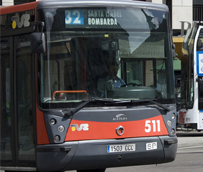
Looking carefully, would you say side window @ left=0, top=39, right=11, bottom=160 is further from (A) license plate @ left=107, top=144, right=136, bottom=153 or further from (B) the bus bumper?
(A) license plate @ left=107, top=144, right=136, bottom=153

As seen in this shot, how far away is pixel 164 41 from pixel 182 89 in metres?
11.9

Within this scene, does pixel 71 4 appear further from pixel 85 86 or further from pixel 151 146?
pixel 151 146

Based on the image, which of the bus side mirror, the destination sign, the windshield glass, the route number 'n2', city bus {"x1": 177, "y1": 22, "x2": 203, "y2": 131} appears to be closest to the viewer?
the bus side mirror

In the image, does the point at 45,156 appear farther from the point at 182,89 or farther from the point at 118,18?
the point at 182,89

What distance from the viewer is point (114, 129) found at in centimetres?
771

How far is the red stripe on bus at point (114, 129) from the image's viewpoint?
7.54 metres

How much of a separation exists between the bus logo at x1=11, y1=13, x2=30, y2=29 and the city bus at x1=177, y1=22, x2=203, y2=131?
1205 cm

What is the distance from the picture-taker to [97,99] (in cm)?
768

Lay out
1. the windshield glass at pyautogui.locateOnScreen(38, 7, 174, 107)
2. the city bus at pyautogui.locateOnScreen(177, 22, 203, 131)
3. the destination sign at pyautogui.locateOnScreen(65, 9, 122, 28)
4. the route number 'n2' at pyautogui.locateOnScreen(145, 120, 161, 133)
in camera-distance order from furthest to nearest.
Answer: the city bus at pyautogui.locateOnScreen(177, 22, 203, 131), the route number 'n2' at pyautogui.locateOnScreen(145, 120, 161, 133), the destination sign at pyautogui.locateOnScreen(65, 9, 122, 28), the windshield glass at pyautogui.locateOnScreen(38, 7, 174, 107)

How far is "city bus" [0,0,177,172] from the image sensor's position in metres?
7.54

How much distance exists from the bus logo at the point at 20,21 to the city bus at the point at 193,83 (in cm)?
1205

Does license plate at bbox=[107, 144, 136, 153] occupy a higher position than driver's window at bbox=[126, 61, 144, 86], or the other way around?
driver's window at bbox=[126, 61, 144, 86]

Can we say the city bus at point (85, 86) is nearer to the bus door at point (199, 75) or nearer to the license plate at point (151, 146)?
the license plate at point (151, 146)

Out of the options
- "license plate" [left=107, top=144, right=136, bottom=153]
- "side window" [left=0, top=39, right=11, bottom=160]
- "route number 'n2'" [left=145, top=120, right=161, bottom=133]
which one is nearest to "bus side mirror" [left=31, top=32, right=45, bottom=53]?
"side window" [left=0, top=39, right=11, bottom=160]
